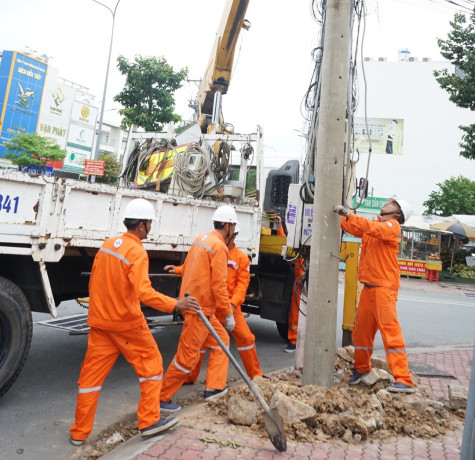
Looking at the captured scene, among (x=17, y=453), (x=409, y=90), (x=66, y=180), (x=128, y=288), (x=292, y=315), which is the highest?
(x=409, y=90)

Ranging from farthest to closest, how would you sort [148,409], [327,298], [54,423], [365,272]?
[365,272]
[327,298]
[54,423]
[148,409]

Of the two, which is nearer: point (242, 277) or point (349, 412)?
point (349, 412)

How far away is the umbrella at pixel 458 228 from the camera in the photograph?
22969 mm

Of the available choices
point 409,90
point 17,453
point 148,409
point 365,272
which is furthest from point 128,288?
point 409,90

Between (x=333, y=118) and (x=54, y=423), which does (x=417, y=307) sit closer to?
(x=333, y=118)

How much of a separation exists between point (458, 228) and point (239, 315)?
2088 centimetres

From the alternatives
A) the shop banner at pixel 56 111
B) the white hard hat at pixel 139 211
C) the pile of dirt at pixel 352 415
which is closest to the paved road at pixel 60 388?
the pile of dirt at pixel 352 415

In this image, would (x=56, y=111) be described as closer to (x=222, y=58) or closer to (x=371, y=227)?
(x=222, y=58)

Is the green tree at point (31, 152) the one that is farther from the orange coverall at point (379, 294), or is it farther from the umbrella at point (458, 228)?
the orange coverall at point (379, 294)

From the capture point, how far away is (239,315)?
16.7 ft

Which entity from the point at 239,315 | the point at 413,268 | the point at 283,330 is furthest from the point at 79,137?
the point at 239,315

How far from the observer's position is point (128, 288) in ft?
11.4

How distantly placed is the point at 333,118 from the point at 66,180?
2.34 meters

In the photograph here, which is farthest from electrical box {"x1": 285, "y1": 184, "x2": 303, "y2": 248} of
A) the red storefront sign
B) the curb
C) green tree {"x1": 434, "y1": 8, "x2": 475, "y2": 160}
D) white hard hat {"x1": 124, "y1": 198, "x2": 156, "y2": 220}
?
the red storefront sign
